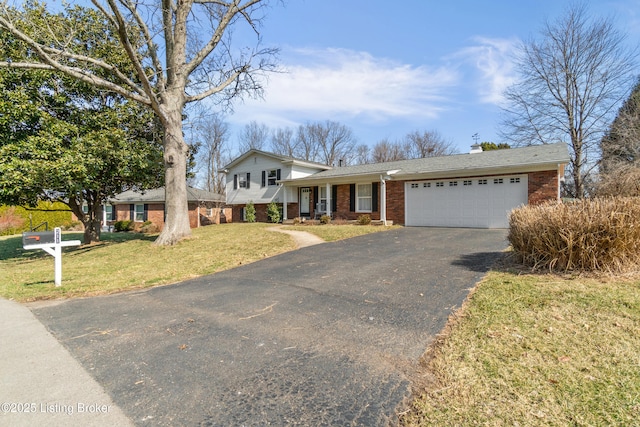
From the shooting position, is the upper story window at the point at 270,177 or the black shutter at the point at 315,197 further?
the upper story window at the point at 270,177

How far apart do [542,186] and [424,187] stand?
5.06 metres

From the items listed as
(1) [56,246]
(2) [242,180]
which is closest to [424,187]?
(2) [242,180]

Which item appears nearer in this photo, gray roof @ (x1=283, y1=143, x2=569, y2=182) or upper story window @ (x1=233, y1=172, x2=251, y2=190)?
gray roof @ (x1=283, y1=143, x2=569, y2=182)

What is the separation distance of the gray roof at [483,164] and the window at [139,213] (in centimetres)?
1789

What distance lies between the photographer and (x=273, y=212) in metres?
21.8

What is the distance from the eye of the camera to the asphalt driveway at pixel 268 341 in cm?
239

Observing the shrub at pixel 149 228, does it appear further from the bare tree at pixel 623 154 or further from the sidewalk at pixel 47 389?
the bare tree at pixel 623 154

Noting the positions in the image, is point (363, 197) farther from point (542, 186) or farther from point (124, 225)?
point (124, 225)

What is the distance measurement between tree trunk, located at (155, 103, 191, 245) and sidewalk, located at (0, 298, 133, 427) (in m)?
8.06

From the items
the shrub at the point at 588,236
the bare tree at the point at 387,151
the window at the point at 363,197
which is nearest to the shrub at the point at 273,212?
the window at the point at 363,197

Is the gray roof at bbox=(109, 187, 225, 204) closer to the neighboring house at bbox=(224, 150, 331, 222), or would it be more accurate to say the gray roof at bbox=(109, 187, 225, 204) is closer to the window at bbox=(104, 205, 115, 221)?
the window at bbox=(104, 205, 115, 221)

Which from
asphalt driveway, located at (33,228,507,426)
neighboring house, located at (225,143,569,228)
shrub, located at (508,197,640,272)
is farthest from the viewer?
neighboring house, located at (225,143,569,228)

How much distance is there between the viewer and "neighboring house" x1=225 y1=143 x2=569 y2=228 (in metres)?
13.9

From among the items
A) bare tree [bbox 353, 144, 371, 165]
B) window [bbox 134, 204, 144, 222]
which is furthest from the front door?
bare tree [bbox 353, 144, 371, 165]
